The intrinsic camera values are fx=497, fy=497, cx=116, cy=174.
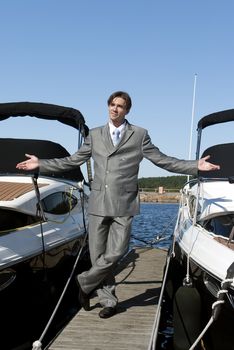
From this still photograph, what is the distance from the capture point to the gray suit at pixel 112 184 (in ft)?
16.6

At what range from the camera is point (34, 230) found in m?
6.46

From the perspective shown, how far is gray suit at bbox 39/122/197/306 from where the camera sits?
505 centimetres

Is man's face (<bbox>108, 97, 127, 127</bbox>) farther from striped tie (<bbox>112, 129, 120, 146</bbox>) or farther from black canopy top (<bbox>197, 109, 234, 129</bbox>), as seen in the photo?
black canopy top (<bbox>197, 109, 234, 129</bbox>)

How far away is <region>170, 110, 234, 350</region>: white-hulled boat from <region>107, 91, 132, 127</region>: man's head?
1383 mm

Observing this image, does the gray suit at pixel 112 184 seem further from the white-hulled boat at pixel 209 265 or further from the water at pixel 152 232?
the water at pixel 152 232

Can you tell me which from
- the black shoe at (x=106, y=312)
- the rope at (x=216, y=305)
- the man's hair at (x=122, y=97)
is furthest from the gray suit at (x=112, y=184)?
the rope at (x=216, y=305)

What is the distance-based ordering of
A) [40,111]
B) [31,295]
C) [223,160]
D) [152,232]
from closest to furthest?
[31,295] < [223,160] < [40,111] < [152,232]

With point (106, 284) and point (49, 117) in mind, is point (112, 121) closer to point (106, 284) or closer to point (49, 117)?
point (106, 284)

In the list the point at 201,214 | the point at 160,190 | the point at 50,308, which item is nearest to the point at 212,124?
the point at 201,214

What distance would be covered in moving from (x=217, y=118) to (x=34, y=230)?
3771 millimetres

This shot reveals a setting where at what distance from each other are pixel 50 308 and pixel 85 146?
2749mm

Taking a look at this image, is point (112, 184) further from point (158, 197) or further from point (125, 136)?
point (158, 197)

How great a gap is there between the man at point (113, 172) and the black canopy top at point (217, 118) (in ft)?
11.5

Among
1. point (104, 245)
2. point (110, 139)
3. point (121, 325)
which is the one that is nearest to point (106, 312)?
point (121, 325)
